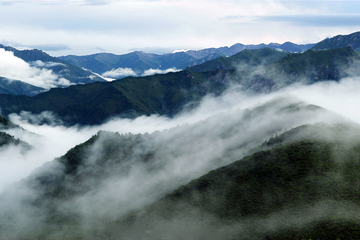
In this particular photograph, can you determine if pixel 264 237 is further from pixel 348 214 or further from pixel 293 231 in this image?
pixel 348 214

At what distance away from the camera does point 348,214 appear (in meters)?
198

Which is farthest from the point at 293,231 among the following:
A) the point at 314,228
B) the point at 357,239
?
the point at 357,239

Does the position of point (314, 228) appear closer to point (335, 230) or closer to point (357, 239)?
point (335, 230)

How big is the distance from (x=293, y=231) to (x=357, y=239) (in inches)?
1400

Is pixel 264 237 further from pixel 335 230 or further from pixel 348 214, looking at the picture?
pixel 348 214

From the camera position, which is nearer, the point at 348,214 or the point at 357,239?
the point at 357,239

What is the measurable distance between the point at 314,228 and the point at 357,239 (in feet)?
81.0

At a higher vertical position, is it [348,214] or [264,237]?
[348,214]

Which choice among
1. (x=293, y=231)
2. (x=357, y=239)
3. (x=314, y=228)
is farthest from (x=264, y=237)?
(x=357, y=239)

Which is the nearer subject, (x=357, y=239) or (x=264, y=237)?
(x=357, y=239)

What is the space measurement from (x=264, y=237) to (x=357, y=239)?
52.3 m

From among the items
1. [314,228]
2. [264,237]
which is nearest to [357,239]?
[314,228]

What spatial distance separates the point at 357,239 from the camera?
174 metres

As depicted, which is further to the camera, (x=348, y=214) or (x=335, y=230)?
(x=348, y=214)
